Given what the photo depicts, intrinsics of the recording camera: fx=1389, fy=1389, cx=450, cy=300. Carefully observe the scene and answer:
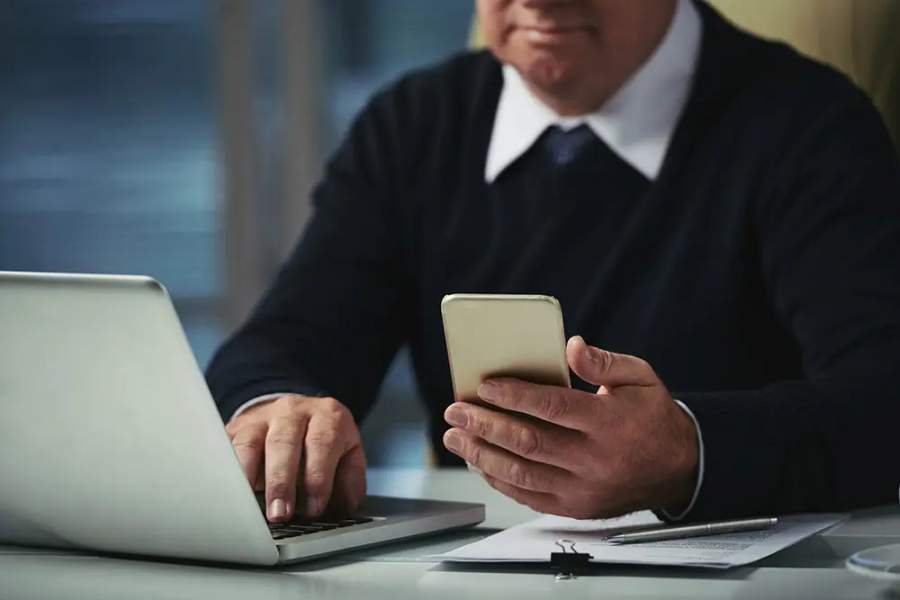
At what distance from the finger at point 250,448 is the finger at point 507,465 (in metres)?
0.17

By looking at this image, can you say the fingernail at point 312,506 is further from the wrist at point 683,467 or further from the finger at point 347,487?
the wrist at point 683,467

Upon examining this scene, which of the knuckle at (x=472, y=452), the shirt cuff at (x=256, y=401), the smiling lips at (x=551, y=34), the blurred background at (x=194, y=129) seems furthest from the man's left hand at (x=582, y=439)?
the blurred background at (x=194, y=129)

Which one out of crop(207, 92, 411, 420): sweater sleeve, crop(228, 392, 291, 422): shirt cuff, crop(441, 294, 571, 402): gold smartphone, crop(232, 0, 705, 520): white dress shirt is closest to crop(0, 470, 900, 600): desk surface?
crop(441, 294, 571, 402): gold smartphone

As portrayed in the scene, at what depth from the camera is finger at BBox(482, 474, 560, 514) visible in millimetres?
938

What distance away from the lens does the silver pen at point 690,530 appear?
88cm

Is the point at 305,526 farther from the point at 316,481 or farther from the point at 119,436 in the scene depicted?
the point at 119,436

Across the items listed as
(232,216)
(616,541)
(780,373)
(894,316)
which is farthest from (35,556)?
(232,216)

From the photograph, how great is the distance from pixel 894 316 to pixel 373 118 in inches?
29.6

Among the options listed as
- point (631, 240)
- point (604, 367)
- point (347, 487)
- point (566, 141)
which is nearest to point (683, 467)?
point (604, 367)

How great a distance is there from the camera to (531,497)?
95 cm

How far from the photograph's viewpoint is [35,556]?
922 millimetres

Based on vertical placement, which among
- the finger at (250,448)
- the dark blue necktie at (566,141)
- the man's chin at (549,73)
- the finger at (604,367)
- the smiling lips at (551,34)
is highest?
the smiling lips at (551,34)

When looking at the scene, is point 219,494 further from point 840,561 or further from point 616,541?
point 840,561

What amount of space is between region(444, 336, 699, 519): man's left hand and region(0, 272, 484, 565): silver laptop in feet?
0.31
